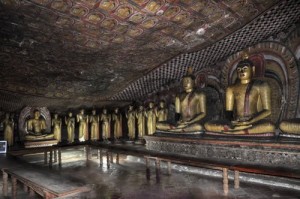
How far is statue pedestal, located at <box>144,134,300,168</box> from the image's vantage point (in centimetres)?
396

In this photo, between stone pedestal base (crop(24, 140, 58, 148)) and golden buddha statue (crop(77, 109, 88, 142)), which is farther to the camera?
golden buddha statue (crop(77, 109, 88, 142))

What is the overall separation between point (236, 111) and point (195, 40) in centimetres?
202

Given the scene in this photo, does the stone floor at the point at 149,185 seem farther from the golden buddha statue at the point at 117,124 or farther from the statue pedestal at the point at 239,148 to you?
the golden buddha statue at the point at 117,124

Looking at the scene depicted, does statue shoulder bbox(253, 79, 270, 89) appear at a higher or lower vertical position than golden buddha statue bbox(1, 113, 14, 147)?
higher

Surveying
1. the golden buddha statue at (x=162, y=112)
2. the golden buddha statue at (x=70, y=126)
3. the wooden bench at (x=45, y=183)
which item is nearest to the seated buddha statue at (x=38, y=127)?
the golden buddha statue at (x=70, y=126)

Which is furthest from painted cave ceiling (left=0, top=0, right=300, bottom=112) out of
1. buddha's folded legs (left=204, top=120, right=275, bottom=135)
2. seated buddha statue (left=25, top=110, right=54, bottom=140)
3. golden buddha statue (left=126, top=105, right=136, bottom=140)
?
buddha's folded legs (left=204, top=120, right=275, bottom=135)

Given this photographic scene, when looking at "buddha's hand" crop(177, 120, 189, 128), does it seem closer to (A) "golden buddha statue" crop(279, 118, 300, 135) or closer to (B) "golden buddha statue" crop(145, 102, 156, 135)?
(B) "golden buddha statue" crop(145, 102, 156, 135)

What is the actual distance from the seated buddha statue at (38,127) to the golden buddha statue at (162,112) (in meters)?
3.45

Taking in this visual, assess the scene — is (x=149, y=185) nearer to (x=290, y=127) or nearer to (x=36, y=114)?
(x=290, y=127)

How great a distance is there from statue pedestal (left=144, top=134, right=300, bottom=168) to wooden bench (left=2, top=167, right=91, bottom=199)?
96.9 inches

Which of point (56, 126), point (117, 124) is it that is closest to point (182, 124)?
point (117, 124)

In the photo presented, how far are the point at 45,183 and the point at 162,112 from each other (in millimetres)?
5327

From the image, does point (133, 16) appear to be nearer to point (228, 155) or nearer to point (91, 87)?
point (228, 155)

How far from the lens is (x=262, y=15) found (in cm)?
531
